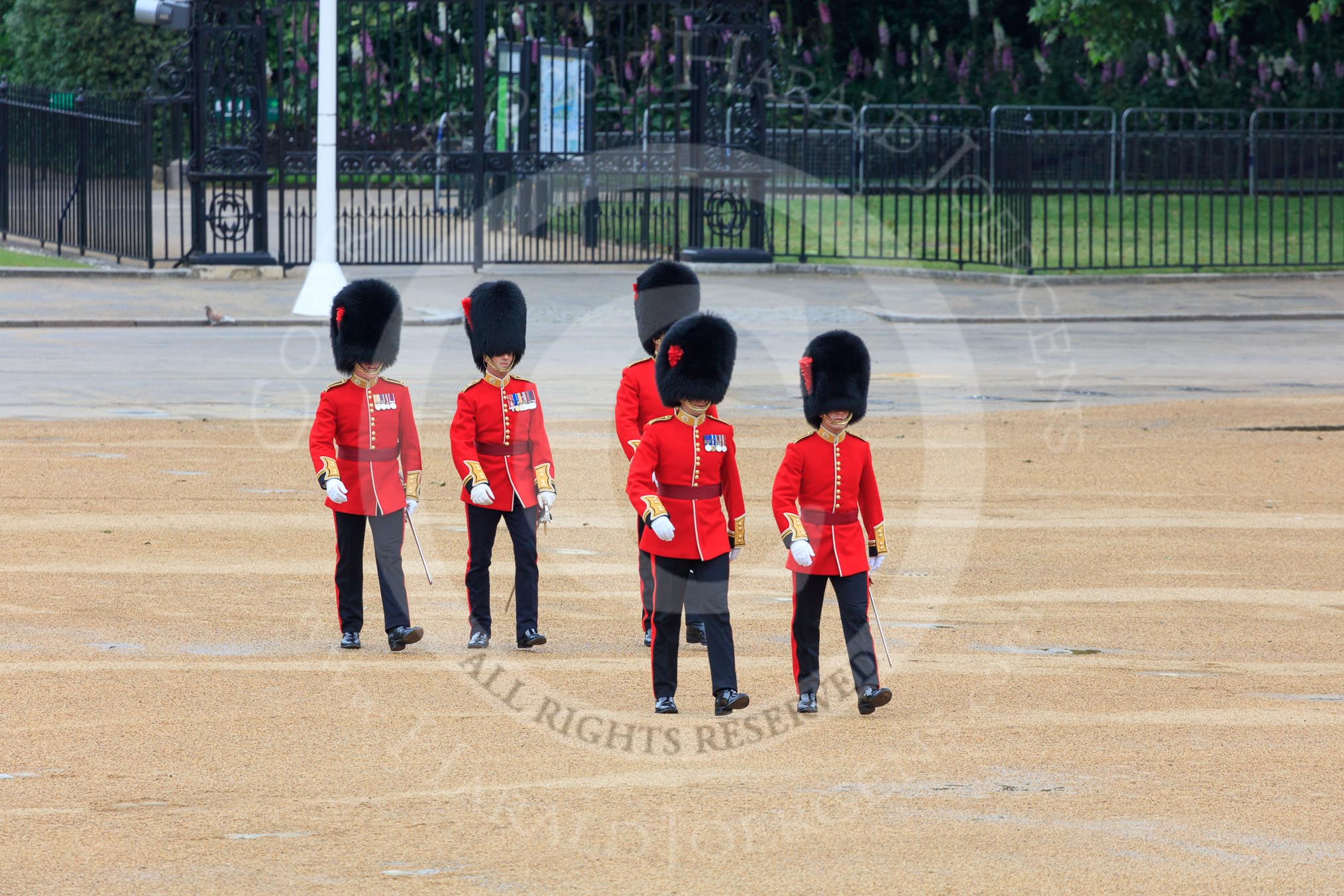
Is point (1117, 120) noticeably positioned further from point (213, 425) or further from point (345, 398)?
point (345, 398)

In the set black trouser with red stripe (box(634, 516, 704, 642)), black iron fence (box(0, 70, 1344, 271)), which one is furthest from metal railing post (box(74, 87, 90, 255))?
black trouser with red stripe (box(634, 516, 704, 642))

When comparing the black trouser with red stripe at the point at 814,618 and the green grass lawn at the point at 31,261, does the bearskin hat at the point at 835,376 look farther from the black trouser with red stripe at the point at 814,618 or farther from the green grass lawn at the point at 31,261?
the green grass lawn at the point at 31,261

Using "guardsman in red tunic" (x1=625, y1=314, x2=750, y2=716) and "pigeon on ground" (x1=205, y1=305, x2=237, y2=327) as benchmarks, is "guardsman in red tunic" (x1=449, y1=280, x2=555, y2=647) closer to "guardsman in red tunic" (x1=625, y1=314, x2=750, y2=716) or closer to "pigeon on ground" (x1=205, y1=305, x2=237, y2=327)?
"guardsman in red tunic" (x1=625, y1=314, x2=750, y2=716)

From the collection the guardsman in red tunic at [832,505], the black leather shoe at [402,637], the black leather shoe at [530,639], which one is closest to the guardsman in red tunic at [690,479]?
the guardsman in red tunic at [832,505]

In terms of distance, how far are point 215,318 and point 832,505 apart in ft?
46.1

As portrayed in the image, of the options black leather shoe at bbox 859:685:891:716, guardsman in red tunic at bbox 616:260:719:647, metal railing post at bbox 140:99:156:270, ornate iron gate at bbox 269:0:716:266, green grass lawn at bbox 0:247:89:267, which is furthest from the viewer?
green grass lawn at bbox 0:247:89:267

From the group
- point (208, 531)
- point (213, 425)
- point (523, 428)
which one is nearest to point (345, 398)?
point (523, 428)

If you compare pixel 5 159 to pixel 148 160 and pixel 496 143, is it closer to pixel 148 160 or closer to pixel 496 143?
pixel 148 160

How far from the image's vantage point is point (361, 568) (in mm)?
7730

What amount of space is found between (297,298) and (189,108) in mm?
Result: 4576

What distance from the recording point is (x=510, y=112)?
26.2m

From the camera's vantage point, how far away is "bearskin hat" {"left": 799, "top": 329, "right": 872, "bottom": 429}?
270 inches

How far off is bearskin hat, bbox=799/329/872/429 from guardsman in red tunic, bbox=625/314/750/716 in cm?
30

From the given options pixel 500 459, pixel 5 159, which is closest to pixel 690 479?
pixel 500 459
